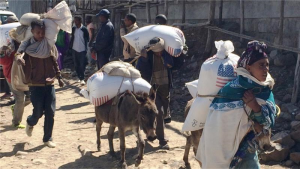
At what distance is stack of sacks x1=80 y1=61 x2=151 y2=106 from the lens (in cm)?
605

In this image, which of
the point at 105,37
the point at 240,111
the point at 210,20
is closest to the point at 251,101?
the point at 240,111

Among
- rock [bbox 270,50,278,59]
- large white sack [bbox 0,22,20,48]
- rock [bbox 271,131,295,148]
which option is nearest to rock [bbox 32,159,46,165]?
large white sack [bbox 0,22,20,48]

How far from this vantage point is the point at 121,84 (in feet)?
19.9

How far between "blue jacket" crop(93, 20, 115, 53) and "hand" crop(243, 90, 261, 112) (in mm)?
6770

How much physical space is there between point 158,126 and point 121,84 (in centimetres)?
110

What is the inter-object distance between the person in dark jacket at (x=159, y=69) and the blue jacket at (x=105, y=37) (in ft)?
11.6

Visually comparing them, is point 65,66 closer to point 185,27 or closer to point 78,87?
point 78,87

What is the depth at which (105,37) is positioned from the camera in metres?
9.99

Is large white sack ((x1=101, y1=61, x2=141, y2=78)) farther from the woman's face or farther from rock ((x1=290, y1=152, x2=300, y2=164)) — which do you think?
the woman's face

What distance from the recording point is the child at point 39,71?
639 cm

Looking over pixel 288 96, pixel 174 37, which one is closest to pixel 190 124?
pixel 174 37

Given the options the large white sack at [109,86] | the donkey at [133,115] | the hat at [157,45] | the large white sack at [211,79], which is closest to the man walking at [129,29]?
the hat at [157,45]

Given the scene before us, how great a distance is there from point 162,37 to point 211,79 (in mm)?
2621

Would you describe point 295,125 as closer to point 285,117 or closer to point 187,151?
point 285,117
